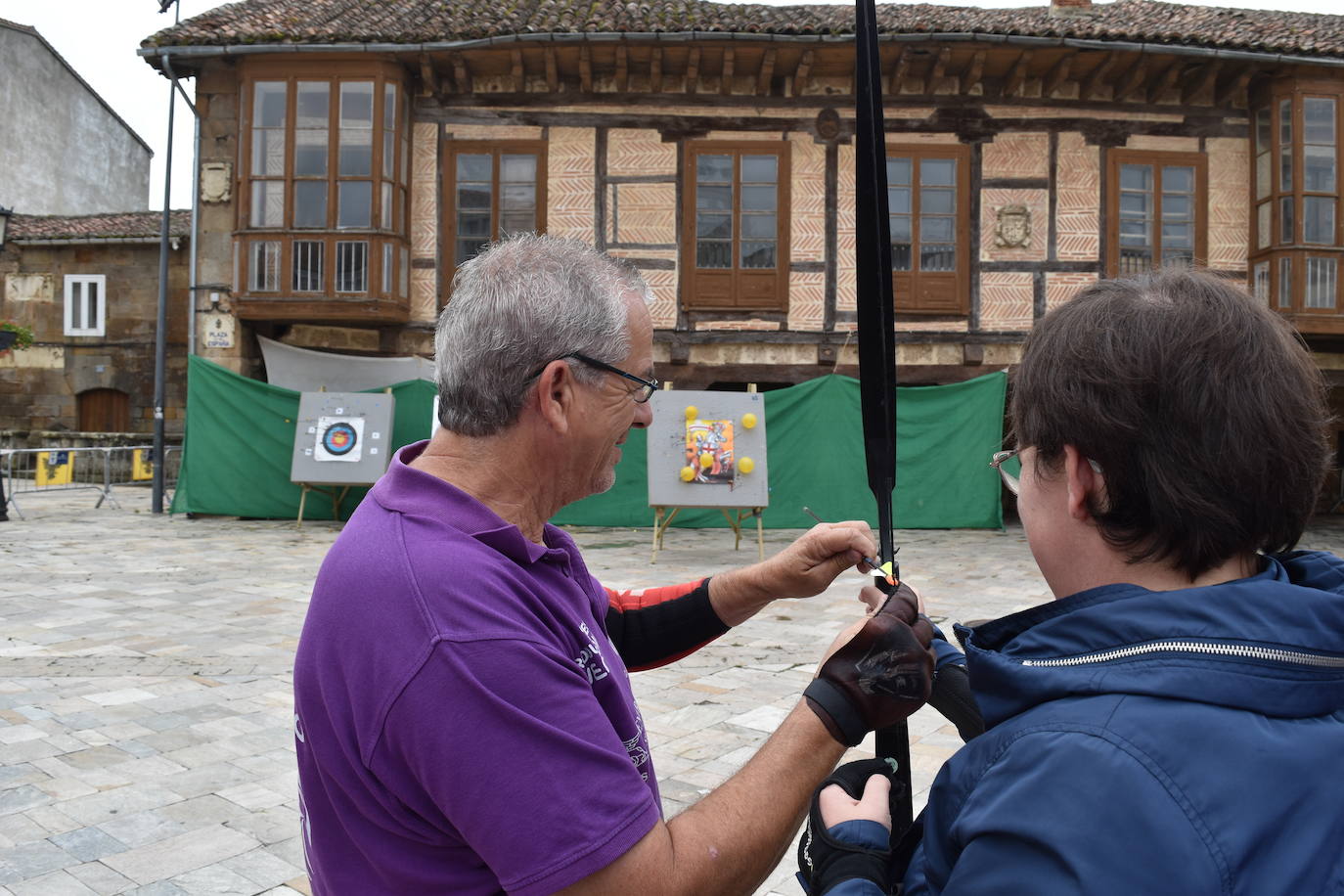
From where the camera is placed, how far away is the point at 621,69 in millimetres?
12750

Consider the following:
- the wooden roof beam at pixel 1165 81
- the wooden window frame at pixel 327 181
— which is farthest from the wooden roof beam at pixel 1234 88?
the wooden window frame at pixel 327 181

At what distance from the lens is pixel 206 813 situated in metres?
3.10

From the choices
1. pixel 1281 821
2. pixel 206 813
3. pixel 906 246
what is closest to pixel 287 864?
pixel 206 813

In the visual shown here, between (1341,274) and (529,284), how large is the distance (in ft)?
47.0

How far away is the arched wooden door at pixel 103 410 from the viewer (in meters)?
21.4

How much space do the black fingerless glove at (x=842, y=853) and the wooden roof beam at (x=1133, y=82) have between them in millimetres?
13545

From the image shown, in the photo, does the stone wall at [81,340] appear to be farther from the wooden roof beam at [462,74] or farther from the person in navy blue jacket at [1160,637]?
the person in navy blue jacket at [1160,637]

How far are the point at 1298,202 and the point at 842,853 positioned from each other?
14.1 m

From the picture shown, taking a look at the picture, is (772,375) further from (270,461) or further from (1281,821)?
(1281,821)

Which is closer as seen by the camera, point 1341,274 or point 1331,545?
point 1331,545

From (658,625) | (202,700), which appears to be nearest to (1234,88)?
(202,700)

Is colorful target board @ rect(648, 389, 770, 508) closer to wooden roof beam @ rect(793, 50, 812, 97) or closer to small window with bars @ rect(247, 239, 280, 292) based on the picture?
wooden roof beam @ rect(793, 50, 812, 97)

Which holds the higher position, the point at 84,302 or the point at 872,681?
the point at 84,302

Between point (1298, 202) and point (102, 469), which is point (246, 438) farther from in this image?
point (1298, 202)
